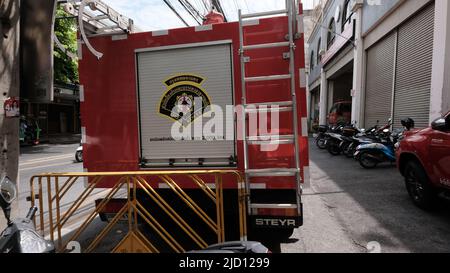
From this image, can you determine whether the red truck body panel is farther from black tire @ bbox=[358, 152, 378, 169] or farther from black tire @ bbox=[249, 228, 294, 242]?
black tire @ bbox=[358, 152, 378, 169]

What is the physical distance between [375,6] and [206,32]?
11286 millimetres

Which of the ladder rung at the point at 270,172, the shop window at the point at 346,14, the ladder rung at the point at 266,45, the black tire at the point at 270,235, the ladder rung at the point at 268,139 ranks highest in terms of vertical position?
the shop window at the point at 346,14

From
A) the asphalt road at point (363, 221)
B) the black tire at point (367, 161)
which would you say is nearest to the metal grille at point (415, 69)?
the black tire at point (367, 161)

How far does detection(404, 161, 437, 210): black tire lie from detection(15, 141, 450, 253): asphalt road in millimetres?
145

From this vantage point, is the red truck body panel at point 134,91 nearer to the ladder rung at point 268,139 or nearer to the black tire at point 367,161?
the ladder rung at point 268,139

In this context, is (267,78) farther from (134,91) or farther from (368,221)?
(368,221)

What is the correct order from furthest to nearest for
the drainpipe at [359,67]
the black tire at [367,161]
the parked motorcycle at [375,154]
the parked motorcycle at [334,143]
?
the drainpipe at [359,67]
the parked motorcycle at [334,143]
the black tire at [367,161]
the parked motorcycle at [375,154]

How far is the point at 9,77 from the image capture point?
10.8 feet

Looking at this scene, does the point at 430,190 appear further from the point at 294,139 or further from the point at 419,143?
the point at 294,139

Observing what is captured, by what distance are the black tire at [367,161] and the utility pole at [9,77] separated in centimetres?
842

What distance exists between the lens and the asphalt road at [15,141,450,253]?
391 cm

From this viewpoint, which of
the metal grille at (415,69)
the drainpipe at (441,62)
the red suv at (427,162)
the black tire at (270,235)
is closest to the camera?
the black tire at (270,235)

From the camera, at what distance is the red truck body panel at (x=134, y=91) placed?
3395mm
